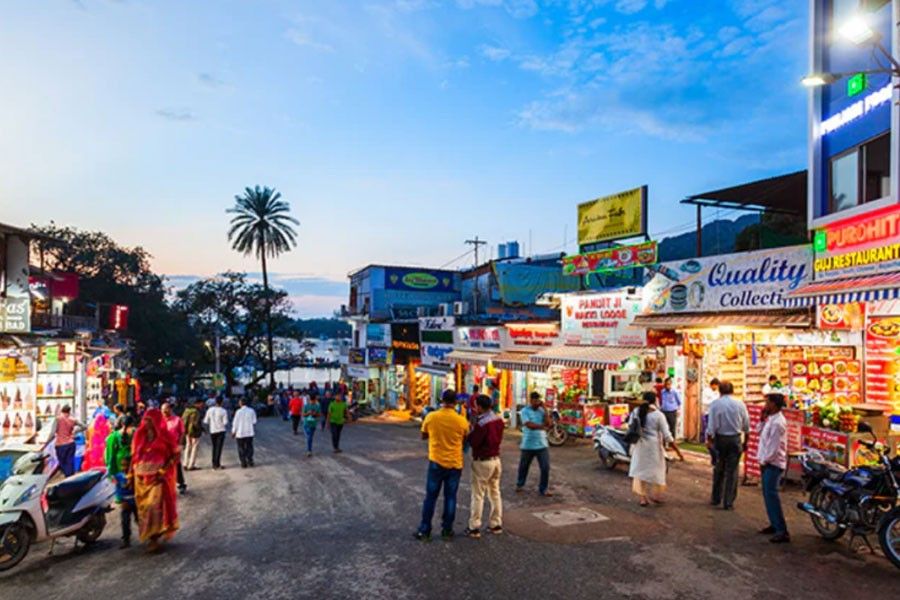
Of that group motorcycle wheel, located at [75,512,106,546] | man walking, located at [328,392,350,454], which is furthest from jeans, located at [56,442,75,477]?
man walking, located at [328,392,350,454]

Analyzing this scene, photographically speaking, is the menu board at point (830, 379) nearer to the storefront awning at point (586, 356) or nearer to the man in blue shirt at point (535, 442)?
the storefront awning at point (586, 356)

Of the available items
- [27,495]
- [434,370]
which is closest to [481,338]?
[434,370]

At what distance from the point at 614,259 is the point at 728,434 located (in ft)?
38.1

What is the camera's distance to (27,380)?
15.9 meters

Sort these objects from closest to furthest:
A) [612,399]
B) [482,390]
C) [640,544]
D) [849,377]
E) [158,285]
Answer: [640,544]
[849,377]
[612,399]
[482,390]
[158,285]

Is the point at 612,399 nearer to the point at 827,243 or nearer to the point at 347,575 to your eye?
the point at 827,243

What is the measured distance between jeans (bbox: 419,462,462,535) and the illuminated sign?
420 inches

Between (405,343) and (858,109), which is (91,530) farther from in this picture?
(405,343)

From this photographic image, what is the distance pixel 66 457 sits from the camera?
1305cm

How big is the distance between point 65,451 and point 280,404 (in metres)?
29.1

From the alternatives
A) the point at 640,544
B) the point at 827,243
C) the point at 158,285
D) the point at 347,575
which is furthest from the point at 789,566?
the point at 158,285

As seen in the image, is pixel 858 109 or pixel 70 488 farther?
pixel 858 109

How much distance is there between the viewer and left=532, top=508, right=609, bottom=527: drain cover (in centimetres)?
873

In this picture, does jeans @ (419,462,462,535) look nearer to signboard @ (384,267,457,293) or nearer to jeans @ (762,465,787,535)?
jeans @ (762,465,787,535)
